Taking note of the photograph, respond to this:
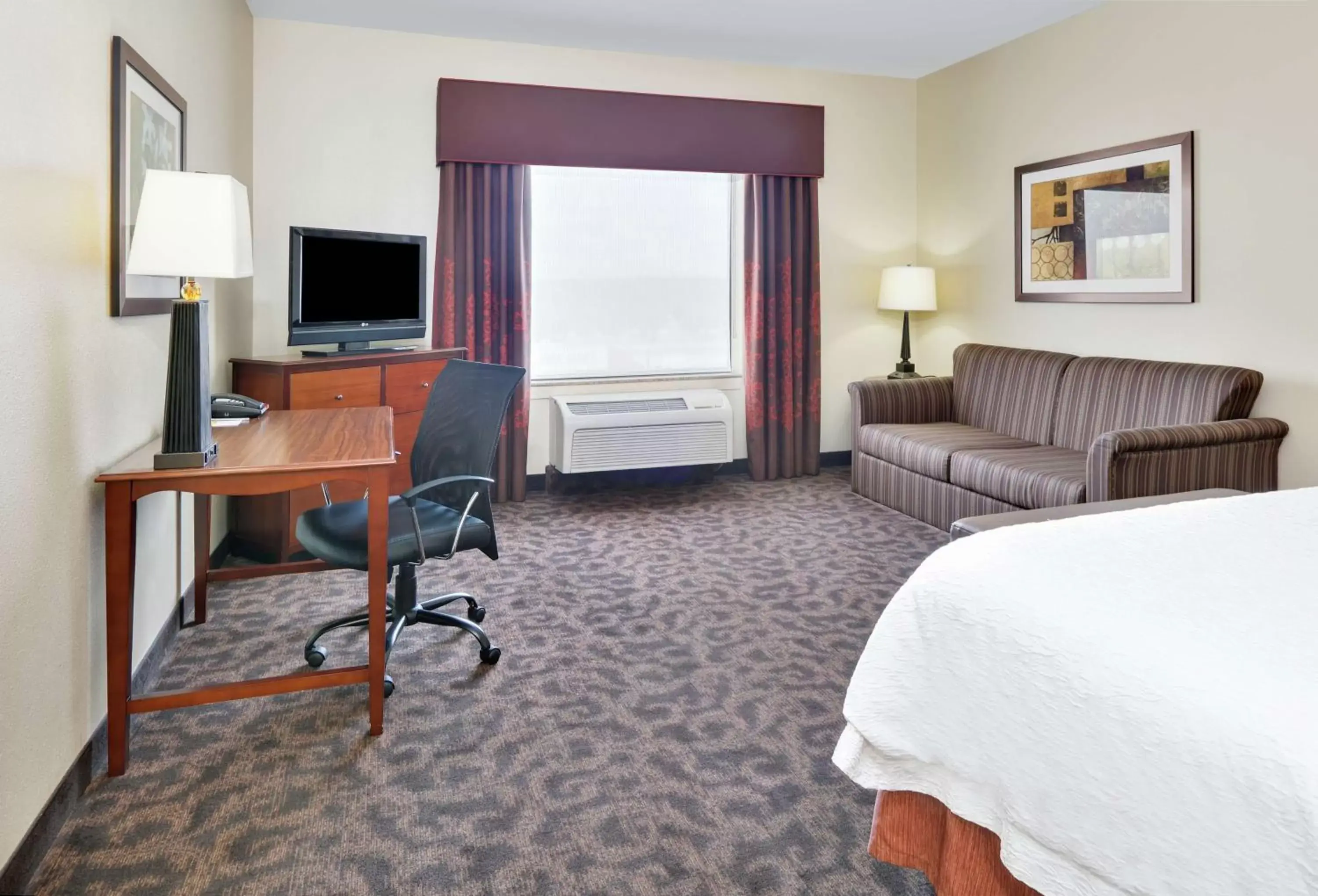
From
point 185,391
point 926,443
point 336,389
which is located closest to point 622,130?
point 336,389

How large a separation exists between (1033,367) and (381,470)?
384cm

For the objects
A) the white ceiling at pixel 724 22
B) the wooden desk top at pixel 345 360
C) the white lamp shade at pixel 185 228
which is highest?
the white ceiling at pixel 724 22

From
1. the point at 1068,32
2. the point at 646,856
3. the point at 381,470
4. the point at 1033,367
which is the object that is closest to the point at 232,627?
the point at 381,470

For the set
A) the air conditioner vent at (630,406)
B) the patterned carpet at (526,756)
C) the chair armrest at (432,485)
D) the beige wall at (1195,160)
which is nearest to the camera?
the patterned carpet at (526,756)

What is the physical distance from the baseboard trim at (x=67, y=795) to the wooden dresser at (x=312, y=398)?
1.05 metres

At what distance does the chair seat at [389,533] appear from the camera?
260 cm

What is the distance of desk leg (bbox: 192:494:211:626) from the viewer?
10.4ft

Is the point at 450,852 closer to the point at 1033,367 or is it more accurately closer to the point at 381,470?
the point at 381,470

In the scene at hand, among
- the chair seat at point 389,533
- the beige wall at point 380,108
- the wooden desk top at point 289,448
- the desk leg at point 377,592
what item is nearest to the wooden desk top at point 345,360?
the wooden desk top at point 289,448

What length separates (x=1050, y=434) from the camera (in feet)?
15.5

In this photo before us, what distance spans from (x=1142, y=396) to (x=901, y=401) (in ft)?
4.67

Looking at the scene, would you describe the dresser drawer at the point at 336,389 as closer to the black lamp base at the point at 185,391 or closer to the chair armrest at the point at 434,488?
the chair armrest at the point at 434,488

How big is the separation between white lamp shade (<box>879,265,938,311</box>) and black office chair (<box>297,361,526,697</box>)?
11.3 ft

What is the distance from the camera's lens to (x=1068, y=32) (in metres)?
4.80
